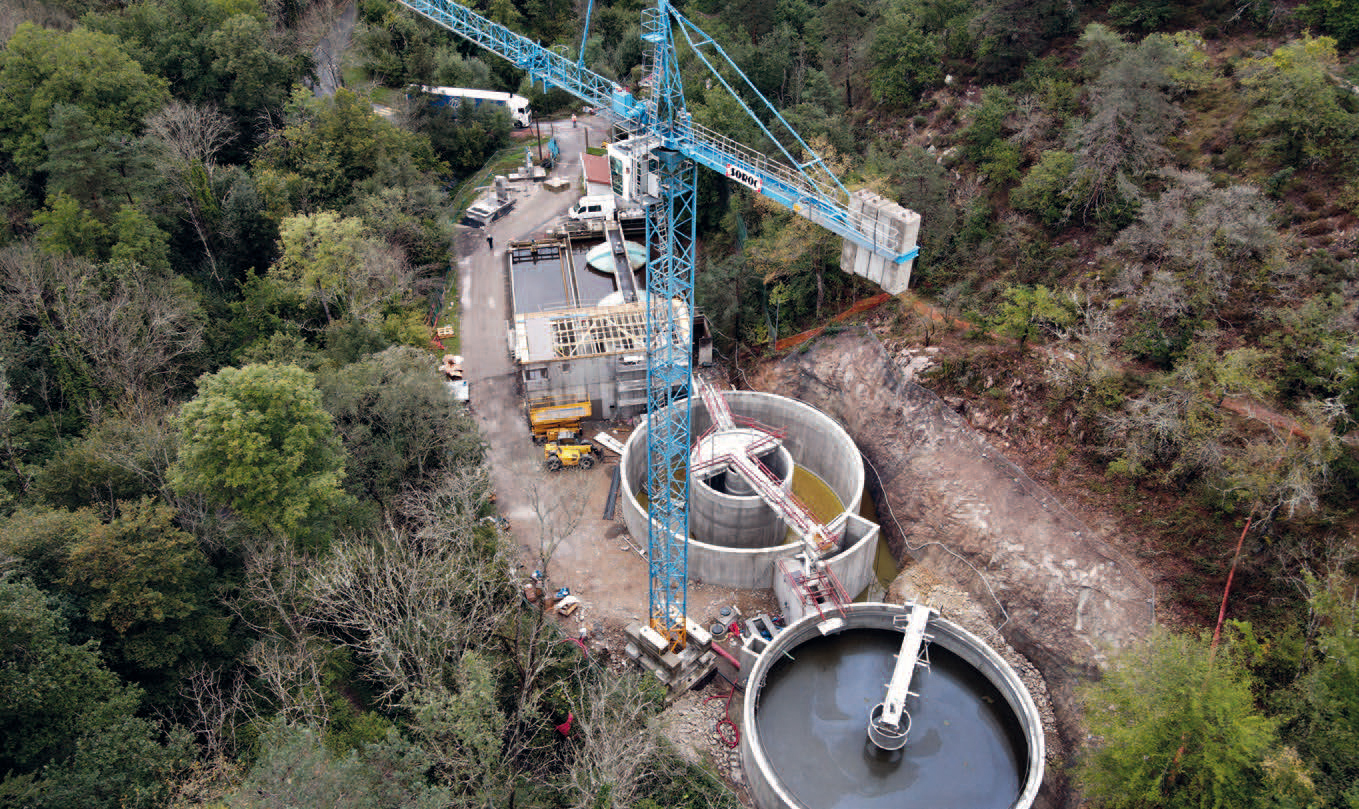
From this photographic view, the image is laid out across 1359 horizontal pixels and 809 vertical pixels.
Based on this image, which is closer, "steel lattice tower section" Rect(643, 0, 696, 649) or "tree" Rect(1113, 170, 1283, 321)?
"steel lattice tower section" Rect(643, 0, 696, 649)

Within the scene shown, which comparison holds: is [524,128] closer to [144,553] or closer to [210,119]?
[210,119]

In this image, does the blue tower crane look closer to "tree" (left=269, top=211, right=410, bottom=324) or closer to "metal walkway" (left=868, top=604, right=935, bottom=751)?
"metal walkway" (left=868, top=604, right=935, bottom=751)

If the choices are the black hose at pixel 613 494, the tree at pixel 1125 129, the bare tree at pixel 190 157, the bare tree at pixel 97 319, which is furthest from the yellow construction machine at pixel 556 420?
the tree at pixel 1125 129

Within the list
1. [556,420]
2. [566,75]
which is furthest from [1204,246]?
[556,420]

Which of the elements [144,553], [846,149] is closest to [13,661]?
[144,553]

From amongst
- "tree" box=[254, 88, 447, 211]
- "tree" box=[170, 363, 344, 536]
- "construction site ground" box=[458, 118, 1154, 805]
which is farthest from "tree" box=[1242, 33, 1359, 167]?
"tree" box=[254, 88, 447, 211]

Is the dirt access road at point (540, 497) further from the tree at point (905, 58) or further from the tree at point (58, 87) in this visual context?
the tree at point (905, 58)
